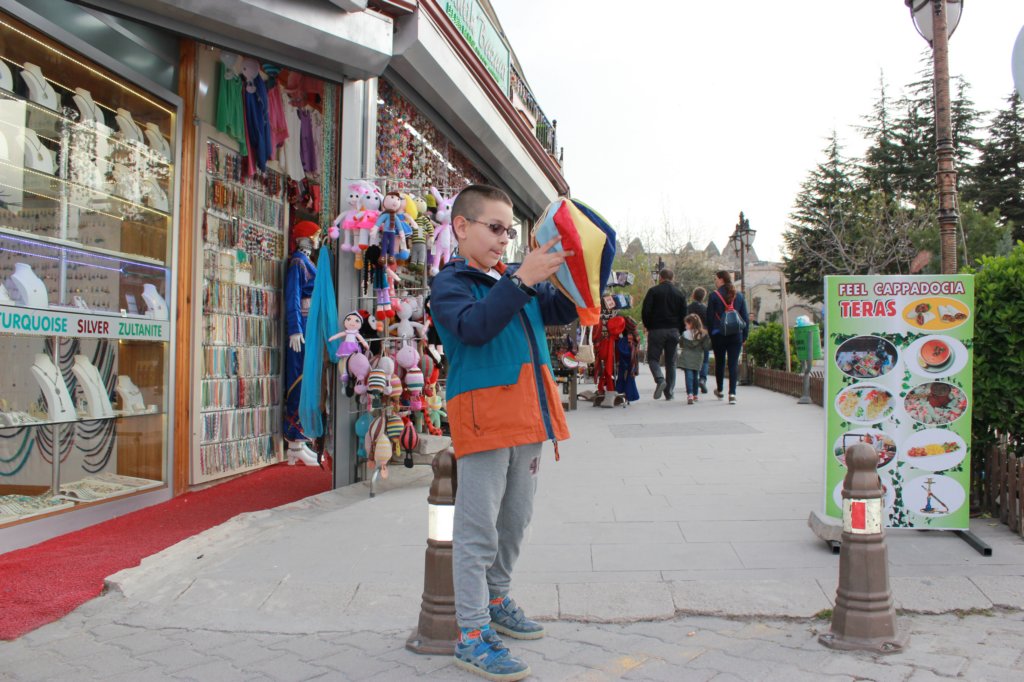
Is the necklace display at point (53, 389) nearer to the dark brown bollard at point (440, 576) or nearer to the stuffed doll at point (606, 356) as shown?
the dark brown bollard at point (440, 576)

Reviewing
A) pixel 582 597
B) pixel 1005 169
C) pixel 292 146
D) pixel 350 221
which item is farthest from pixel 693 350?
pixel 1005 169

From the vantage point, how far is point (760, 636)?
3.01m

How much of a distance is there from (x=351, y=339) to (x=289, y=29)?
85.1 inches

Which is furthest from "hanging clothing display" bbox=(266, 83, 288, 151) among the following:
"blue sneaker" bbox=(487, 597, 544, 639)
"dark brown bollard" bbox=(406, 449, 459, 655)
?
"blue sneaker" bbox=(487, 597, 544, 639)

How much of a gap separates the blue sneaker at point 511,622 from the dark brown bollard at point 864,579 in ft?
3.69

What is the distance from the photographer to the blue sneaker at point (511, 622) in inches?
116

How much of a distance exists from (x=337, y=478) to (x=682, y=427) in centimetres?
435

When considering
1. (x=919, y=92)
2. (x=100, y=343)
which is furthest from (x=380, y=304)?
(x=919, y=92)

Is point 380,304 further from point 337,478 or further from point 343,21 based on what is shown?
point 343,21

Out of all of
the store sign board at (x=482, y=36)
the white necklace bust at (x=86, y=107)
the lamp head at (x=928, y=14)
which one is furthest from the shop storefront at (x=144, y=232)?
the lamp head at (x=928, y=14)

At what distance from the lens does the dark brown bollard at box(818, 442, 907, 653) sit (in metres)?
2.82

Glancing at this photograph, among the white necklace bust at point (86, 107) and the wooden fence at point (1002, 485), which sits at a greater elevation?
the white necklace bust at point (86, 107)

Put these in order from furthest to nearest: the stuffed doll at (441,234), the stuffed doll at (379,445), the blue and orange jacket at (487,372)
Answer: the stuffed doll at (441,234), the stuffed doll at (379,445), the blue and orange jacket at (487,372)

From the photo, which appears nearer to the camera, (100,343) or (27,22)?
(27,22)
